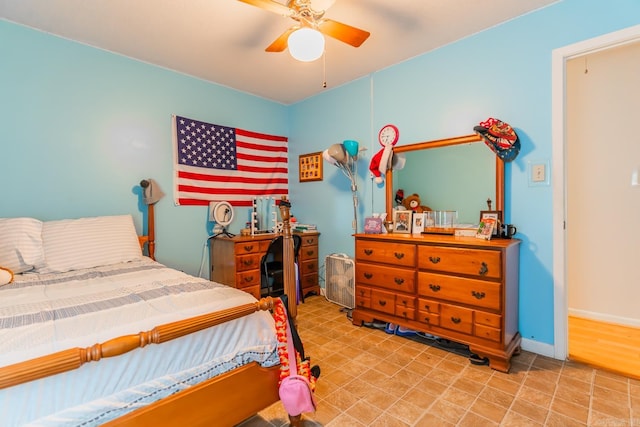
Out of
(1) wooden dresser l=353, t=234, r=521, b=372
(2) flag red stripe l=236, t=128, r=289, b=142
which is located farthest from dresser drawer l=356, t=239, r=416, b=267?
(2) flag red stripe l=236, t=128, r=289, b=142

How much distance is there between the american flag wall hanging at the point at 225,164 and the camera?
10.8 feet

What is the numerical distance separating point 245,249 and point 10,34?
8.45ft

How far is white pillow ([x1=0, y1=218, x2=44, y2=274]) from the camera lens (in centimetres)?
203

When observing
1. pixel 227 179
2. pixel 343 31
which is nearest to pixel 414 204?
pixel 343 31

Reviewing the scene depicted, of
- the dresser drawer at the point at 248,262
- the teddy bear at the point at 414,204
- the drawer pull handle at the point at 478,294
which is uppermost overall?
the teddy bear at the point at 414,204

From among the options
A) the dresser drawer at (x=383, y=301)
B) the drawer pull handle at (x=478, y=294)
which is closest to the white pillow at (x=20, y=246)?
the dresser drawer at (x=383, y=301)

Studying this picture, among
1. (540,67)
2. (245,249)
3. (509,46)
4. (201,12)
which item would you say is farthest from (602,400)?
(201,12)

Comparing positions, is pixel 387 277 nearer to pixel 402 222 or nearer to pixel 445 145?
pixel 402 222

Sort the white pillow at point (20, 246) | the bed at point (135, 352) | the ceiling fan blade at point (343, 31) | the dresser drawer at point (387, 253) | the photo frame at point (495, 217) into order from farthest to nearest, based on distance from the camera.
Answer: the dresser drawer at point (387, 253)
the photo frame at point (495, 217)
the white pillow at point (20, 246)
the ceiling fan blade at point (343, 31)
the bed at point (135, 352)

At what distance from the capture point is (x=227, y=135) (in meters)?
3.64

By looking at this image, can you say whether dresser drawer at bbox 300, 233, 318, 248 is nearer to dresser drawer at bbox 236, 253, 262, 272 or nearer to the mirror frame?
dresser drawer at bbox 236, 253, 262, 272

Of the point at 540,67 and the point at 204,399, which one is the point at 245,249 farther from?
the point at 540,67

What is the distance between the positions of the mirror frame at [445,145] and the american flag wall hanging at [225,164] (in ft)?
5.54

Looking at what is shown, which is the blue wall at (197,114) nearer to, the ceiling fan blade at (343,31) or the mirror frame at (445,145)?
the mirror frame at (445,145)
